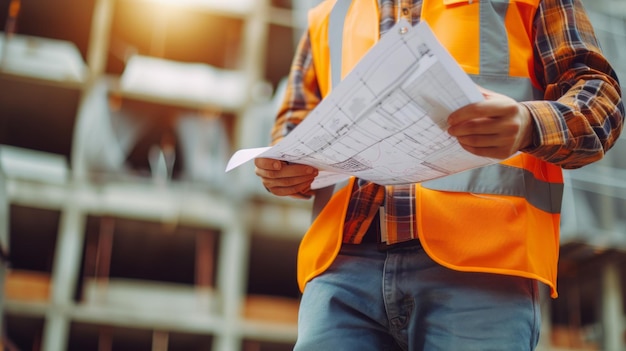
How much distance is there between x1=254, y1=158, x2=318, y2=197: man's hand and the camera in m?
0.95

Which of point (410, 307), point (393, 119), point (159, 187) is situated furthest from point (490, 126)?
point (159, 187)

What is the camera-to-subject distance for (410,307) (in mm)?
900

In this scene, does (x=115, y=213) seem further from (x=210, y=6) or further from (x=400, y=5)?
(x=400, y=5)

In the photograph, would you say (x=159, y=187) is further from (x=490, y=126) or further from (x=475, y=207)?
(x=490, y=126)

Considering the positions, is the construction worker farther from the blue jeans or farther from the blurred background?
the blurred background

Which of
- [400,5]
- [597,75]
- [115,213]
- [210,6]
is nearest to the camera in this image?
[597,75]

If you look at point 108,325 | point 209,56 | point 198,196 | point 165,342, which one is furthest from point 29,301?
point 209,56

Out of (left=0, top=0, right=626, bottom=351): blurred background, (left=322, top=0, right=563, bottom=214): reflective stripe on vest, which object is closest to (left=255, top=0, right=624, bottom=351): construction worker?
(left=322, top=0, right=563, bottom=214): reflective stripe on vest

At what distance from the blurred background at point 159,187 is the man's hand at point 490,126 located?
5.75 metres

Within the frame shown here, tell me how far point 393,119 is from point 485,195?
19 centimetres

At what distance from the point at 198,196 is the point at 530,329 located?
604cm

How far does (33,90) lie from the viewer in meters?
6.71

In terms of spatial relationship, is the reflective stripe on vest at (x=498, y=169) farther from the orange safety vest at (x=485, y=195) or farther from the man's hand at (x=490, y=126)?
the man's hand at (x=490, y=126)

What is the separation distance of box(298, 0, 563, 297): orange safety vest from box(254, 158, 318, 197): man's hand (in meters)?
0.05
